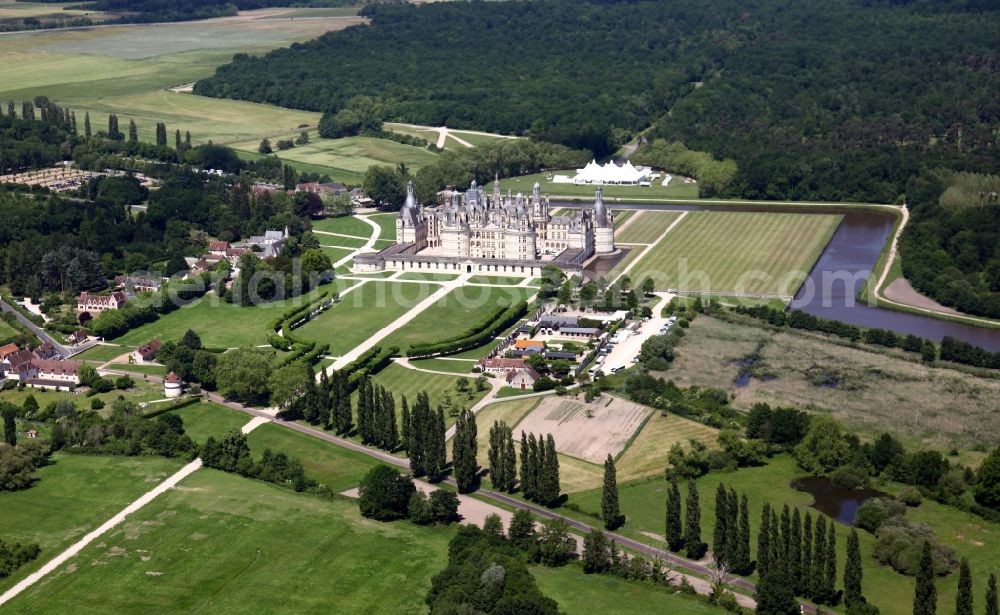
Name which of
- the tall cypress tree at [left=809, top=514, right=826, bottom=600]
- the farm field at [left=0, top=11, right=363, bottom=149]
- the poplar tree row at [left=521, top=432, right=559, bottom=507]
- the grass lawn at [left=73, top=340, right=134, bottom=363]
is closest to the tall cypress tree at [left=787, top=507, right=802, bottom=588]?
the tall cypress tree at [left=809, top=514, right=826, bottom=600]

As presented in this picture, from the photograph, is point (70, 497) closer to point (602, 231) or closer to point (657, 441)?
point (657, 441)

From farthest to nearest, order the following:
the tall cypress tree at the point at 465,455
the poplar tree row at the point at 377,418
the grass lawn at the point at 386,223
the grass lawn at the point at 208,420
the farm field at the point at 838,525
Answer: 1. the grass lawn at the point at 386,223
2. the grass lawn at the point at 208,420
3. the poplar tree row at the point at 377,418
4. the tall cypress tree at the point at 465,455
5. the farm field at the point at 838,525

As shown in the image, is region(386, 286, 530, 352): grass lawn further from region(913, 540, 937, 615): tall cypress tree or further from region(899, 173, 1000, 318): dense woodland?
region(913, 540, 937, 615): tall cypress tree

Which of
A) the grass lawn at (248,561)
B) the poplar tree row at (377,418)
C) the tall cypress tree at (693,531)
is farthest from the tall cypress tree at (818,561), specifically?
the poplar tree row at (377,418)

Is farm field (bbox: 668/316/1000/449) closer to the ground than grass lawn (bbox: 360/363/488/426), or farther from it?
farther from it

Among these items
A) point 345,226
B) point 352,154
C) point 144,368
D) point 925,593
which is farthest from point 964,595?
point 352,154

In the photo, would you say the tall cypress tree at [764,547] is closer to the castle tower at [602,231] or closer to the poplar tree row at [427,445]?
the poplar tree row at [427,445]
